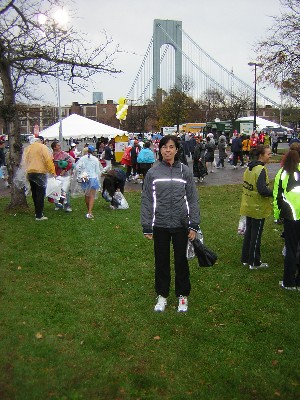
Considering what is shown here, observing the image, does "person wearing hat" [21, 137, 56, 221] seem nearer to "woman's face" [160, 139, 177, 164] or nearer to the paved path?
"woman's face" [160, 139, 177, 164]

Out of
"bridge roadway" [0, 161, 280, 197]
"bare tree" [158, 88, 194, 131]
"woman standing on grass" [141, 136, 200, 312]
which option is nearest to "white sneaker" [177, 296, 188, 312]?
"woman standing on grass" [141, 136, 200, 312]

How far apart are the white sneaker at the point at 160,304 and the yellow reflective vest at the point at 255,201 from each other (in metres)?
1.90

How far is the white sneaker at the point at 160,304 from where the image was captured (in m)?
5.06

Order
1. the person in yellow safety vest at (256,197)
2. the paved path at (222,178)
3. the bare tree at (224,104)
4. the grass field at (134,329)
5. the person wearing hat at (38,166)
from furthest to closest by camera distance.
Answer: the bare tree at (224,104) → the paved path at (222,178) → the person wearing hat at (38,166) → the person in yellow safety vest at (256,197) → the grass field at (134,329)

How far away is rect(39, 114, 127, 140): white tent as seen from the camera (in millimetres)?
22423

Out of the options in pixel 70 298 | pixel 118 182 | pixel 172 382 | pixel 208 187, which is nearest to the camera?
pixel 172 382

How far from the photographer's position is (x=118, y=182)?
38.8 feet

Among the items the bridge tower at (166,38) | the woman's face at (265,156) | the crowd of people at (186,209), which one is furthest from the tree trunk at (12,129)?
the bridge tower at (166,38)

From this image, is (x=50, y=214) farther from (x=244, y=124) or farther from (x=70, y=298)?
(x=244, y=124)

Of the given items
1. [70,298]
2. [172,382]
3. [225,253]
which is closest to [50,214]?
[225,253]

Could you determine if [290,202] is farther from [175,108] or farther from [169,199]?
[175,108]

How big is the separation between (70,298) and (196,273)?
180 cm

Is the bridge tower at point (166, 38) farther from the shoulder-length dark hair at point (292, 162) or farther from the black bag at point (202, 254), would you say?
the black bag at point (202, 254)

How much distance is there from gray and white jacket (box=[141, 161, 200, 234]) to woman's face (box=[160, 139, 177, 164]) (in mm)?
76
